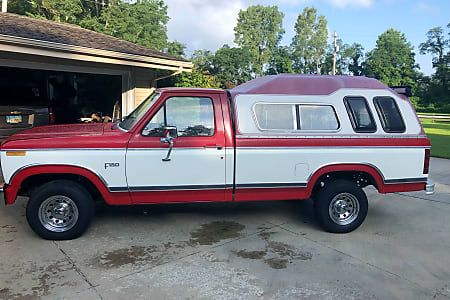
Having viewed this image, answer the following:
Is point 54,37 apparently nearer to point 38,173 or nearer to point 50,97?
point 50,97

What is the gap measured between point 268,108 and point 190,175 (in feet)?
4.55

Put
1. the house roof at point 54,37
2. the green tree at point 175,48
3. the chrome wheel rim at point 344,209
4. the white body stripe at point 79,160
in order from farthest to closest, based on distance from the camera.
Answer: the green tree at point 175,48 < the house roof at point 54,37 < the chrome wheel rim at point 344,209 < the white body stripe at point 79,160

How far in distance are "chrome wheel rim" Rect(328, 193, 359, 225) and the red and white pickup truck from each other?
14 mm

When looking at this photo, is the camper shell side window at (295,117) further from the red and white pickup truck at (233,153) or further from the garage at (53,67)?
the garage at (53,67)

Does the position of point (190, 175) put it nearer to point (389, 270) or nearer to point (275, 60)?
point (389, 270)

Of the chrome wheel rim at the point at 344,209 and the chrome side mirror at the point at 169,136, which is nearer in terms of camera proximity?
the chrome side mirror at the point at 169,136

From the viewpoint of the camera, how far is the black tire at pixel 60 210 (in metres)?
4.52

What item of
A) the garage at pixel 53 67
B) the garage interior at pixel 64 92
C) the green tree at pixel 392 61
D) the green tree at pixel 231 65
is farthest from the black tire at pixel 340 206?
the green tree at pixel 392 61

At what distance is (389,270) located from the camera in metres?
4.09

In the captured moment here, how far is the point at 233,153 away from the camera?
15.8 feet

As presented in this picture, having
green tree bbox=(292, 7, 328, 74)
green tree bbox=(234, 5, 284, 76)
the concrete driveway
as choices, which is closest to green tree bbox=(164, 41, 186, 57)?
green tree bbox=(234, 5, 284, 76)

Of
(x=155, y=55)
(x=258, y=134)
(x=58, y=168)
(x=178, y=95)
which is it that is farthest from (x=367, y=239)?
(x=155, y=55)

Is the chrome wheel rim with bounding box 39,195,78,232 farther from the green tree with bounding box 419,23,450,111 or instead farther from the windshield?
the green tree with bounding box 419,23,450,111

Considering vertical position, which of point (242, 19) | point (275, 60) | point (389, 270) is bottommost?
point (389, 270)
